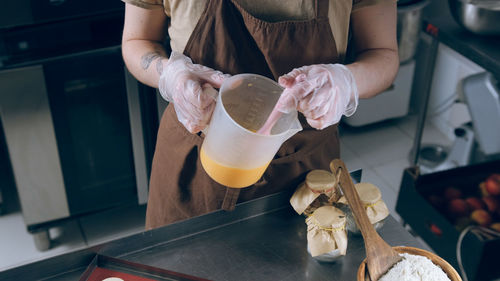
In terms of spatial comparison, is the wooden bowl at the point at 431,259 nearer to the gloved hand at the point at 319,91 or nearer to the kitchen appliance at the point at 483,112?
the gloved hand at the point at 319,91

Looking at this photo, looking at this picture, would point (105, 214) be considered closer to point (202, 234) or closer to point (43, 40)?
point (43, 40)

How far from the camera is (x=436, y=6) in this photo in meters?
2.94

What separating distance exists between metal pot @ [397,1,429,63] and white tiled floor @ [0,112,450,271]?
43cm

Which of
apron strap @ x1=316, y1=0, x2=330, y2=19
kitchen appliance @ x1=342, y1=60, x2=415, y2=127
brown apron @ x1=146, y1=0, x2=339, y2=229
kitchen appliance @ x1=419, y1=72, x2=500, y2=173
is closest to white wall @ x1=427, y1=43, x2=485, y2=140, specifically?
kitchen appliance @ x1=342, y1=60, x2=415, y2=127

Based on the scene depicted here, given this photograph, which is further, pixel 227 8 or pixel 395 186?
pixel 395 186

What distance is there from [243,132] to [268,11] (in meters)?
0.37

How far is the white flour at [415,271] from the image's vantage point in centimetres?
91

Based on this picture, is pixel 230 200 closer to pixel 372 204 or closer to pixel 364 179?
pixel 372 204

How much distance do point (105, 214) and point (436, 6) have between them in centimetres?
202

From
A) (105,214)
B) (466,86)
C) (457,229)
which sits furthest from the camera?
(105,214)

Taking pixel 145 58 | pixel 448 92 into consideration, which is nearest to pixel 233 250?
pixel 145 58

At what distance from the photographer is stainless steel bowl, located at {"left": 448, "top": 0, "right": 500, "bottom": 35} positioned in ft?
5.94

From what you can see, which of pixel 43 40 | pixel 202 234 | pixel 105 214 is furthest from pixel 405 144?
pixel 202 234

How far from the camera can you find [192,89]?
1.02m
